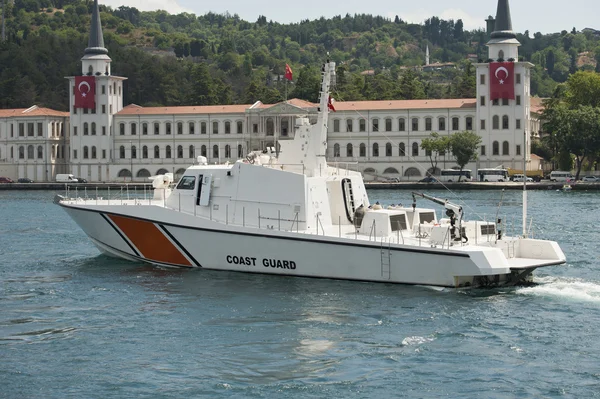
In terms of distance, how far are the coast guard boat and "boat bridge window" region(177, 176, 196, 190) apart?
34 millimetres

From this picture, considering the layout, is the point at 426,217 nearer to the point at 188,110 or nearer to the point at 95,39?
the point at 188,110

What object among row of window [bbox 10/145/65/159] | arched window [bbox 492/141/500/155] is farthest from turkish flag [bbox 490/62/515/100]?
row of window [bbox 10/145/65/159]

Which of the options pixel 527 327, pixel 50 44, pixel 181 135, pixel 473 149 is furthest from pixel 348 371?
pixel 50 44

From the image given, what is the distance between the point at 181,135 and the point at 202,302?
85135 mm

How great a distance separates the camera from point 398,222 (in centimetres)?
2933

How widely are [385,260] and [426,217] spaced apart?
341 cm

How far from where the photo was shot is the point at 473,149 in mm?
100812

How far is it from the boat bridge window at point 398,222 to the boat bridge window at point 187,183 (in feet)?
20.7

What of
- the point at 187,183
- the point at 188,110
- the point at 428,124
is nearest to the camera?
the point at 187,183

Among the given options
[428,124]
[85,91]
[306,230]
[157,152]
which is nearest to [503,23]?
[428,124]

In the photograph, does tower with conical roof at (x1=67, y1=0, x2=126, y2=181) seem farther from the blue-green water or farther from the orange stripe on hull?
the blue-green water

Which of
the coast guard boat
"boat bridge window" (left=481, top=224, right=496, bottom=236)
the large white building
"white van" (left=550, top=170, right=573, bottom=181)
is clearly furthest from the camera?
the large white building

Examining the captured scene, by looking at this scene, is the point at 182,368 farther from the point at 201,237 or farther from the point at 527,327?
the point at 201,237

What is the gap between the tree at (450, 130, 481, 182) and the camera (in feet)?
328
